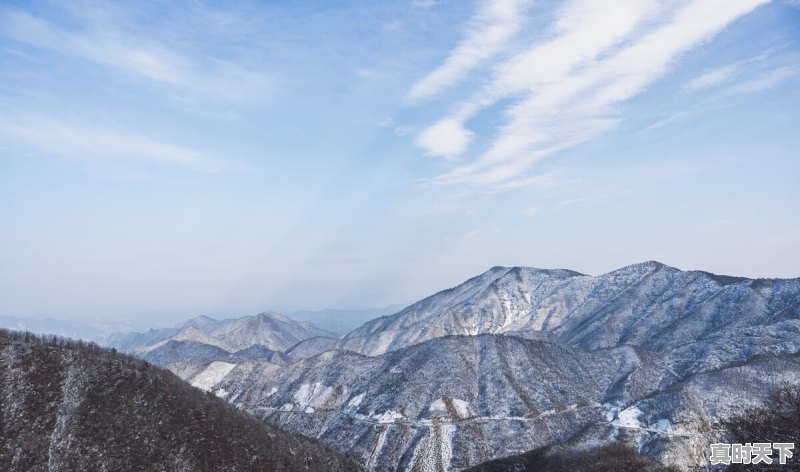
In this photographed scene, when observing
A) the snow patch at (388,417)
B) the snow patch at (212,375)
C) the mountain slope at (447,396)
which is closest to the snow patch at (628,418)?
the mountain slope at (447,396)

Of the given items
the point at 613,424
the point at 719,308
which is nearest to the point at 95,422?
the point at 613,424

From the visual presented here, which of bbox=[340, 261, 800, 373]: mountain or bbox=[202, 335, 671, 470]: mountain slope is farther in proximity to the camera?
bbox=[340, 261, 800, 373]: mountain

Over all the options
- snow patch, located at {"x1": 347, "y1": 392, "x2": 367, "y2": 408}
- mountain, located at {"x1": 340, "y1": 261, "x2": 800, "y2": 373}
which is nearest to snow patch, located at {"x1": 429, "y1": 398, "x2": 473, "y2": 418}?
snow patch, located at {"x1": 347, "y1": 392, "x2": 367, "y2": 408}

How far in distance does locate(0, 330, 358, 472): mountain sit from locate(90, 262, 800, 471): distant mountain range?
89.2 ft

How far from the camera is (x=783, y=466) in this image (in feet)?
158

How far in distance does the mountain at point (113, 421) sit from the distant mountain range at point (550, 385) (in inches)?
1071

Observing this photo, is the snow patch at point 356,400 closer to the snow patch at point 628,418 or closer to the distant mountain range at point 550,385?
the distant mountain range at point 550,385

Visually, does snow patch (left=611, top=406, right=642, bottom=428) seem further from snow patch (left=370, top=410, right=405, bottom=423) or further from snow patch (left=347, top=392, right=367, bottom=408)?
snow patch (left=347, top=392, right=367, bottom=408)

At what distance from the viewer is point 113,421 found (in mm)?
62844

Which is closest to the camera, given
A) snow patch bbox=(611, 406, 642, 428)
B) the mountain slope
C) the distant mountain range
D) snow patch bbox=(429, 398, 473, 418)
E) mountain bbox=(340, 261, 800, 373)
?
the distant mountain range

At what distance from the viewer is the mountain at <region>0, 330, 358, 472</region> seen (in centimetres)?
5819

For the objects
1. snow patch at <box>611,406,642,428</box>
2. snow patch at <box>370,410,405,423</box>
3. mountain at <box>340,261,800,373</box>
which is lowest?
snow patch at <box>611,406,642,428</box>

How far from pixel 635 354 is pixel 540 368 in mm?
27765

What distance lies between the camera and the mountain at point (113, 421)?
58.2 meters
